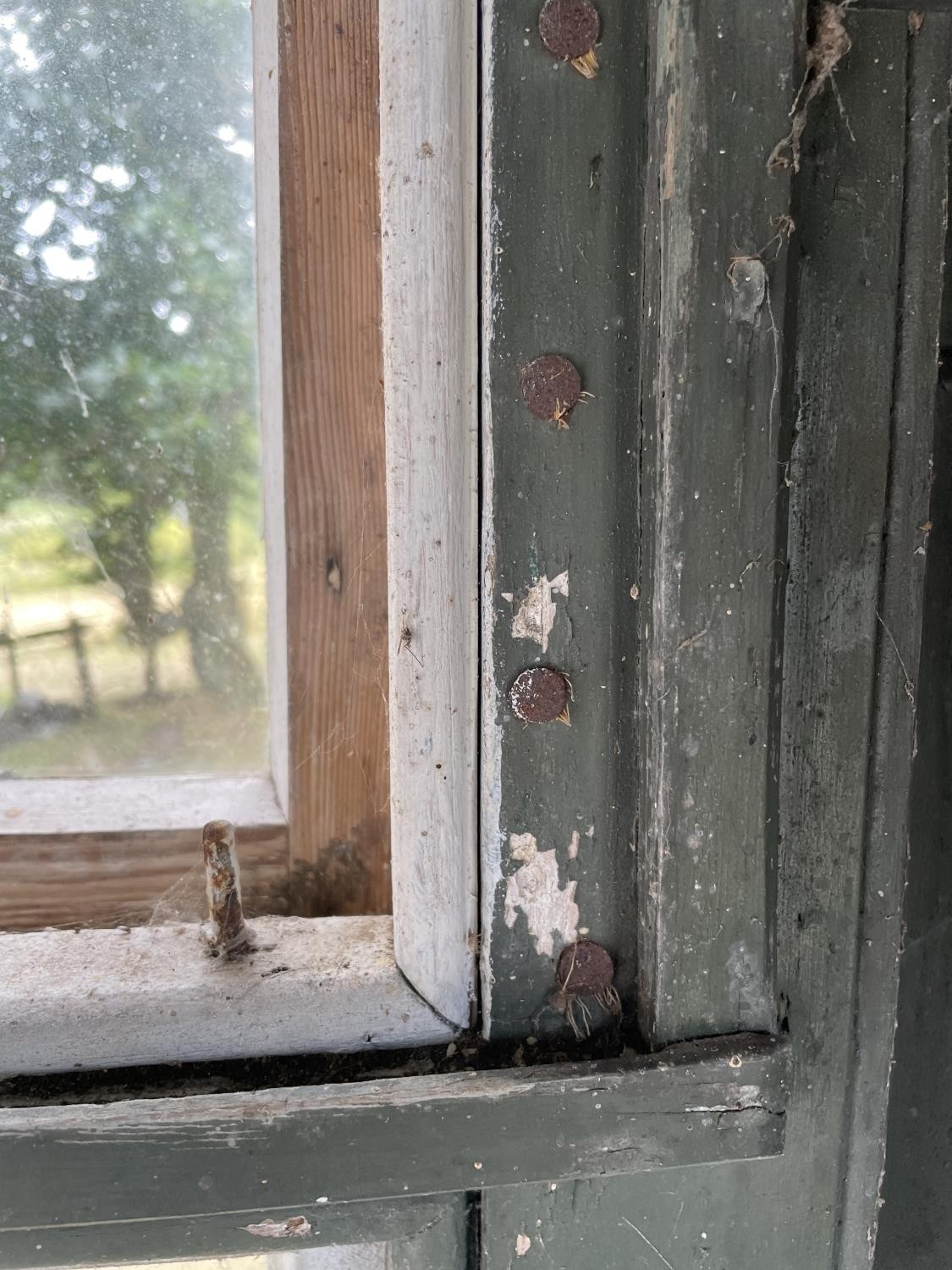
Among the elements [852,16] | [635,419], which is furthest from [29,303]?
[852,16]

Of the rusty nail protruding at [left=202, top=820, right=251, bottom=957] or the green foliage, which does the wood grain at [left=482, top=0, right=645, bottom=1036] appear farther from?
the green foliage

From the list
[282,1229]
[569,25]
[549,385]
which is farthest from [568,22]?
[282,1229]

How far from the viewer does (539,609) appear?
557 mm

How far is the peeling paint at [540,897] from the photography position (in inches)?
22.9

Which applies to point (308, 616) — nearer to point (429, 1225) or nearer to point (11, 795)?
point (11, 795)

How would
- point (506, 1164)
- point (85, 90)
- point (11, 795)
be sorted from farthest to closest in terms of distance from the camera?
point (11, 795)
point (85, 90)
point (506, 1164)

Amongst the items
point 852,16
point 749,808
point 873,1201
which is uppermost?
point 852,16

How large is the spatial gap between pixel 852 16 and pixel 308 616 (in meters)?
0.66

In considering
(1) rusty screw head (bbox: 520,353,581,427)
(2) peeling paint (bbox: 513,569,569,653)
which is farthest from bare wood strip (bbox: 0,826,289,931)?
(1) rusty screw head (bbox: 520,353,581,427)

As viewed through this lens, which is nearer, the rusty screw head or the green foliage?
the rusty screw head

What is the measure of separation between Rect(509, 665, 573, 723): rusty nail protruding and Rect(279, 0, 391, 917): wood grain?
297 mm

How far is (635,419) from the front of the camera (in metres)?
0.55

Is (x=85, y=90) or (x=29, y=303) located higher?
(x=85, y=90)

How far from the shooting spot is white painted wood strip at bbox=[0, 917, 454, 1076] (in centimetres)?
57
